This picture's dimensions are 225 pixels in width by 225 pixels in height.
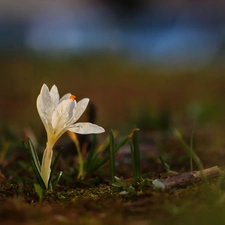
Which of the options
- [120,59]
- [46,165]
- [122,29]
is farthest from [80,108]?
[122,29]

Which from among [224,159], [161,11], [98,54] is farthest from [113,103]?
[161,11]

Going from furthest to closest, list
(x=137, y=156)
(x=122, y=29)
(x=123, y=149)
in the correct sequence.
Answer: (x=122, y=29) → (x=123, y=149) → (x=137, y=156)

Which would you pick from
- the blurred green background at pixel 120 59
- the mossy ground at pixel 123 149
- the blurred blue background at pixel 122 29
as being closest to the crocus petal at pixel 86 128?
the mossy ground at pixel 123 149

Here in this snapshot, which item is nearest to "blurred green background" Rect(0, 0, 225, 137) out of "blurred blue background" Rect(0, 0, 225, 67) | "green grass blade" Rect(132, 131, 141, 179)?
"blurred blue background" Rect(0, 0, 225, 67)

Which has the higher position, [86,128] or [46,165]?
[86,128]

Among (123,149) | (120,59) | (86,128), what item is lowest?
(120,59)

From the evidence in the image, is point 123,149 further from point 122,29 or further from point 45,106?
point 122,29

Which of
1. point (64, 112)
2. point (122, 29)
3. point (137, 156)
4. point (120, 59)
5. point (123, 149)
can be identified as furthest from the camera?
point (122, 29)

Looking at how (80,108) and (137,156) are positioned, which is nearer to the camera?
(80,108)
